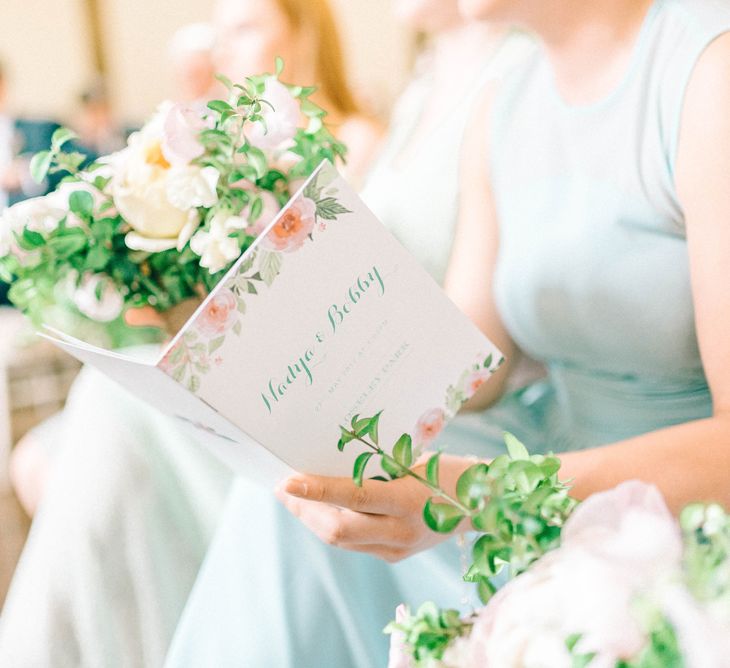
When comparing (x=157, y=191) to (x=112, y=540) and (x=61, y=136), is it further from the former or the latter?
(x=112, y=540)

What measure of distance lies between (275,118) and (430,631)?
484 millimetres

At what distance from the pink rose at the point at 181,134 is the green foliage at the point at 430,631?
467 mm

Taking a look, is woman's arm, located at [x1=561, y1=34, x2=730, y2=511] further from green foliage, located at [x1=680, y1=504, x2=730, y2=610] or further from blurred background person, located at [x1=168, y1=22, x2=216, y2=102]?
blurred background person, located at [x1=168, y1=22, x2=216, y2=102]

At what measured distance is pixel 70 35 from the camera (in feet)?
20.2

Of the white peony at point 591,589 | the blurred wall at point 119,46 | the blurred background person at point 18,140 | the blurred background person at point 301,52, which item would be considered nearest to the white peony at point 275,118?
the white peony at point 591,589

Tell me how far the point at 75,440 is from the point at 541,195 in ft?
2.07

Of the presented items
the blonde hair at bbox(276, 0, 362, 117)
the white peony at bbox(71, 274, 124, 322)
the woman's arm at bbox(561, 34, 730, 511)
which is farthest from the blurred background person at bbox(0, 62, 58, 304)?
the woman's arm at bbox(561, 34, 730, 511)

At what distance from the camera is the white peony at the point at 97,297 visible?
2.91ft

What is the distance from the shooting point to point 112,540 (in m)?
0.96

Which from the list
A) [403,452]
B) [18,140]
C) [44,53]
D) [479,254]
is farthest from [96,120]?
[403,452]

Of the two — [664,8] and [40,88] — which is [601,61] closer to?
[664,8]

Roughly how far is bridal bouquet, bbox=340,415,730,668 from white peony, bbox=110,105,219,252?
410mm

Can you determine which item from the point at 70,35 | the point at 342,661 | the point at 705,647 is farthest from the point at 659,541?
the point at 70,35

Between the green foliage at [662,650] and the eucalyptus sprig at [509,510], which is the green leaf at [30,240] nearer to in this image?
the eucalyptus sprig at [509,510]
